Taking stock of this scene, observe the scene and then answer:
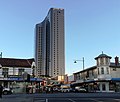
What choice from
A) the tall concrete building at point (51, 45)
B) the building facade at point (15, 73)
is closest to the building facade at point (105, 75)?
the building facade at point (15, 73)

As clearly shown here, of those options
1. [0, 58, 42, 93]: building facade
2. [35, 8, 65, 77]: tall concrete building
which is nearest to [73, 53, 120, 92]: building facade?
[0, 58, 42, 93]: building facade

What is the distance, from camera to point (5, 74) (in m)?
64.2

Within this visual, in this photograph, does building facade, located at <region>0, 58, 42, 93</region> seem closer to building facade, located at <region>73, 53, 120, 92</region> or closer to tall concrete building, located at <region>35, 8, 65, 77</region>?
building facade, located at <region>73, 53, 120, 92</region>

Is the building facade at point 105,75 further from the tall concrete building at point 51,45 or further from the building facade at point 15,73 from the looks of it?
the tall concrete building at point 51,45

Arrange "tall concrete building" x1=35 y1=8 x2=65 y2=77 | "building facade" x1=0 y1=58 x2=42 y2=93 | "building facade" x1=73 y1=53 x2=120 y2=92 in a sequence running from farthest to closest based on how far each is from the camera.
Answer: "tall concrete building" x1=35 y1=8 x2=65 y2=77 < "building facade" x1=73 y1=53 x2=120 y2=92 < "building facade" x1=0 y1=58 x2=42 y2=93

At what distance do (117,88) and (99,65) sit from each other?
8273 mm

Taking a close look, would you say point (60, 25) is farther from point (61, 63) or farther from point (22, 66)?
point (22, 66)

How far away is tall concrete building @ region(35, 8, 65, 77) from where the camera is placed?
124 meters

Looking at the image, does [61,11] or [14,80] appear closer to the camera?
[14,80]

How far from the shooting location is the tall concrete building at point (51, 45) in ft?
406

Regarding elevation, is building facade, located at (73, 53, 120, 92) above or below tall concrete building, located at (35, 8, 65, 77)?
below

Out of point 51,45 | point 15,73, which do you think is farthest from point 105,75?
point 51,45

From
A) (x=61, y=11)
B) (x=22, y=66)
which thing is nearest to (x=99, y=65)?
(x=22, y=66)

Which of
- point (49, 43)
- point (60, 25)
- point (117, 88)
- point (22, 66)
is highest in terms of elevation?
point (60, 25)
